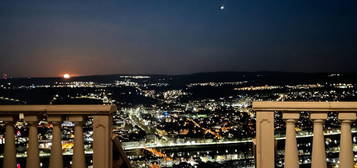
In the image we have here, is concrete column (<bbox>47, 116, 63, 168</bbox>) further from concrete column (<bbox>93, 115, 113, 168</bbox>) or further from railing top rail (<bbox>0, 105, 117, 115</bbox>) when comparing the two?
concrete column (<bbox>93, 115, 113, 168</bbox>)

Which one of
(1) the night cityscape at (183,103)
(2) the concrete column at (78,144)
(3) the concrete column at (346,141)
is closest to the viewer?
(3) the concrete column at (346,141)

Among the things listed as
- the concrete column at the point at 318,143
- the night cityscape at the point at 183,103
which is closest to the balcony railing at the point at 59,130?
the concrete column at the point at 318,143

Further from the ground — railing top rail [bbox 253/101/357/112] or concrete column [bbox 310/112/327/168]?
railing top rail [bbox 253/101/357/112]

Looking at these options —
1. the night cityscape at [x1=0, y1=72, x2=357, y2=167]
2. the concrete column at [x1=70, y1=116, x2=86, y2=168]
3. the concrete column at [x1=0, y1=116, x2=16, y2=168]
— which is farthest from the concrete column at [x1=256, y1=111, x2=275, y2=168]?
the night cityscape at [x1=0, y1=72, x2=357, y2=167]

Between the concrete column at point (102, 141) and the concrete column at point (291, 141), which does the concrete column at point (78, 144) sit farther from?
the concrete column at point (291, 141)

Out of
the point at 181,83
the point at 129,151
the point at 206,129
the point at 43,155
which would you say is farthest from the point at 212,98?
the point at 43,155

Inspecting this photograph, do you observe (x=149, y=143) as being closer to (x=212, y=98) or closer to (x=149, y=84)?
(x=212, y=98)
